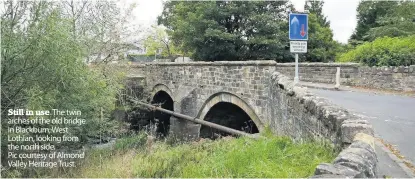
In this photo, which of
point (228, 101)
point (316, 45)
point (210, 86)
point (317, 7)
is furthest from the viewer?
point (317, 7)

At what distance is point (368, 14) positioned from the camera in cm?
3575

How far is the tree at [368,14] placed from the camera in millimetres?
33781

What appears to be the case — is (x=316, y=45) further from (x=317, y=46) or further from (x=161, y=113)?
(x=161, y=113)

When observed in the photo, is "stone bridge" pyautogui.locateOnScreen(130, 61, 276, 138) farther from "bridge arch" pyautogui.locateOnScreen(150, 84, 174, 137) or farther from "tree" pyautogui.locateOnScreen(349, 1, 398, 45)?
"tree" pyautogui.locateOnScreen(349, 1, 398, 45)

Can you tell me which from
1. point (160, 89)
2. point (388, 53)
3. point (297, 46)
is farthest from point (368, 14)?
point (297, 46)

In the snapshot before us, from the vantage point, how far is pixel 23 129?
6.91 metres

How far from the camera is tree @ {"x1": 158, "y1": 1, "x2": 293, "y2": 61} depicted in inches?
903

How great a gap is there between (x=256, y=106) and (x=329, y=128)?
6.84 m

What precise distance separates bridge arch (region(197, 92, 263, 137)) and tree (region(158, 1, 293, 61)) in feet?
28.4

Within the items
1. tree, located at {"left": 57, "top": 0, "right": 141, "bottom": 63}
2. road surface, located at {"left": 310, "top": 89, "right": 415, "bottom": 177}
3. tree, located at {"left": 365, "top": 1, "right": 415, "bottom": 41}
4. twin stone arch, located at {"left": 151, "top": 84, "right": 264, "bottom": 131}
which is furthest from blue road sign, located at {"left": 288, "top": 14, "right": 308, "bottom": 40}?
tree, located at {"left": 365, "top": 1, "right": 415, "bottom": 41}

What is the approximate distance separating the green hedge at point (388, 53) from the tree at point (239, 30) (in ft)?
24.4

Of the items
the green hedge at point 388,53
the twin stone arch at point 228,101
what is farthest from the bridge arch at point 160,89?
the green hedge at point 388,53

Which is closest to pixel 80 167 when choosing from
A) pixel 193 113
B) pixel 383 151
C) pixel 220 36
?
pixel 383 151

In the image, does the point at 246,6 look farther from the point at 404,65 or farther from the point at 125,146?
the point at 125,146
